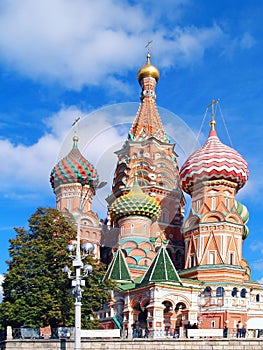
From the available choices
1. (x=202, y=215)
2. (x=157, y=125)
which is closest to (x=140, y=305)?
(x=202, y=215)

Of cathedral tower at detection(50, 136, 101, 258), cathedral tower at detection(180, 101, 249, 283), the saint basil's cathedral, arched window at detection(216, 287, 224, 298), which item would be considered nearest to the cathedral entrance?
the saint basil's cathedral

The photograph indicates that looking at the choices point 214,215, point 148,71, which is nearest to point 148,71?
point 148,71

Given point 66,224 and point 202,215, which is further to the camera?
point 202,215

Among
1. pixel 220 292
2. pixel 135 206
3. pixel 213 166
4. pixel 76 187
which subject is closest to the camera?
pixel 220 292

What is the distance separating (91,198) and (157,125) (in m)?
9.66

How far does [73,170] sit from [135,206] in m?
7.23

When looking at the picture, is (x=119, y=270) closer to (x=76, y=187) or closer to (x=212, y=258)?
(x=212, y=258)

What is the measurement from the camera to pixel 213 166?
40.8 m

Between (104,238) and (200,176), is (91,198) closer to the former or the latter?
(104,238)

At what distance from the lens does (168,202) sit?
153ft

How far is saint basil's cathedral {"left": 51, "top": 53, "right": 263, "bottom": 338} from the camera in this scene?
3319cm

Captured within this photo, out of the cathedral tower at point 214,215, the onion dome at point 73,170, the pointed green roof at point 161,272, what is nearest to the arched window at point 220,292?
the cathedral tower at point 214,215

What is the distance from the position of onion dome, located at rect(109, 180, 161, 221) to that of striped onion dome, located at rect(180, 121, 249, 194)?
297 centimetres

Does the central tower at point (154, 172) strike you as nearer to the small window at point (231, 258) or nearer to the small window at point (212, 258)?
the small window at point (212, 258)
